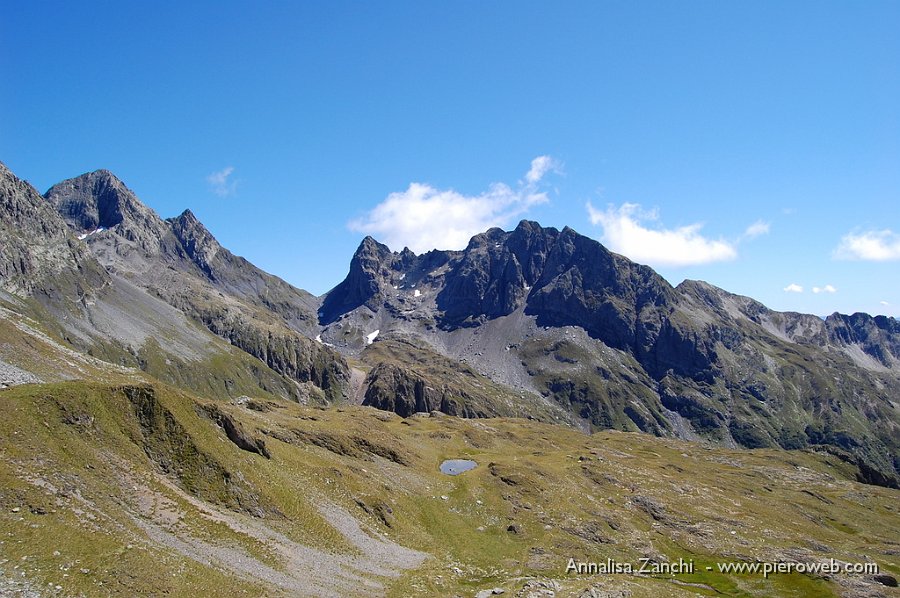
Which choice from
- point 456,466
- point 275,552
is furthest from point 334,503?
point 456,466

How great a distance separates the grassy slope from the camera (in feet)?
115

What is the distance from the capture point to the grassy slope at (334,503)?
115 feet

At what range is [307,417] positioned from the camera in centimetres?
10975

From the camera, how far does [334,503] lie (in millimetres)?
61875

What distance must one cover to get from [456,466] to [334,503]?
47204 mm

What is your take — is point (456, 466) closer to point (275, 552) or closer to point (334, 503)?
point (334, 503)

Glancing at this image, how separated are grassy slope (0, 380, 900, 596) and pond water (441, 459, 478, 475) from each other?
3.41m

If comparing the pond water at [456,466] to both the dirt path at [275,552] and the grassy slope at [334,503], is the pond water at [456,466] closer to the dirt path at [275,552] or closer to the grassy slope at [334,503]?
the grassy slope at [334,503]

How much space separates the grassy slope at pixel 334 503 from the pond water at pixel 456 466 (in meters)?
3.41

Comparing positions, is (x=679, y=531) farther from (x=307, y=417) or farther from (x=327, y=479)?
(x=307, y=417)

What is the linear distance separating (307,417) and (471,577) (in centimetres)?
6393

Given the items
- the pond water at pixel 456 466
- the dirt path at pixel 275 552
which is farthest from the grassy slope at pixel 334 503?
the pond water at pixel 456 466

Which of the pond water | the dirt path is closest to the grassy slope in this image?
the dirt path

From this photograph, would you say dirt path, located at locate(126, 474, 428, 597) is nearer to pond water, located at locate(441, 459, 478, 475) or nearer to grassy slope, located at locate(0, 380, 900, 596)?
grassy slope, located at locate(0, 380, 900, 596)
